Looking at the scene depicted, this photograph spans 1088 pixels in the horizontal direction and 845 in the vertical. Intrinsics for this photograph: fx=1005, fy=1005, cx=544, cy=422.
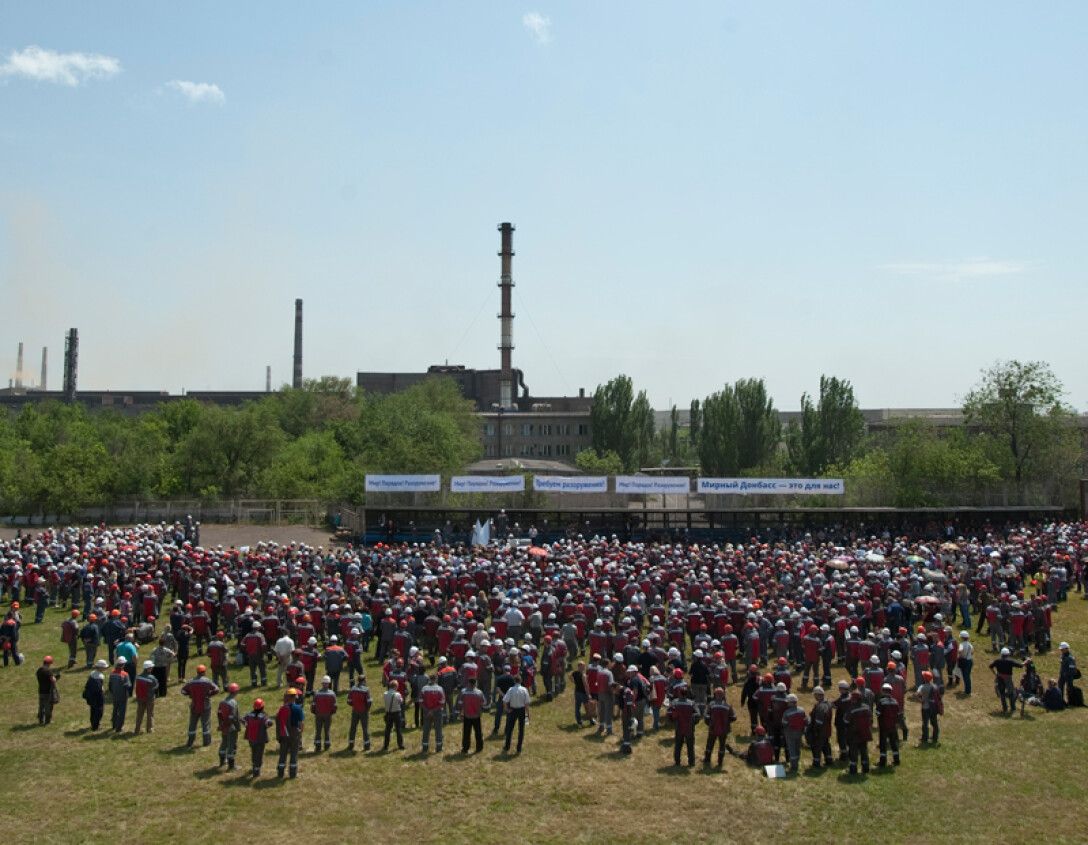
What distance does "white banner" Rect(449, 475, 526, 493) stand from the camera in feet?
163

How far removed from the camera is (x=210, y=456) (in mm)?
65875

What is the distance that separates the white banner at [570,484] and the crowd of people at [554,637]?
1289 centimetres

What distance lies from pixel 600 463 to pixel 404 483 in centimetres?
4286

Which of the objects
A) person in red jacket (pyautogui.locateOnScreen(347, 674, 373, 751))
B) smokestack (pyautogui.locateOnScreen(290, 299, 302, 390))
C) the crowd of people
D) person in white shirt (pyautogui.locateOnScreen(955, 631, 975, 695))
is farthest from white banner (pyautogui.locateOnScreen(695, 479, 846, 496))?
smokestack (pyautogui.locateOnScreen(290, 299, 302, 390))

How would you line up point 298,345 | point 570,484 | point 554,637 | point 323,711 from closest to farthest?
point 323,711 < point 554,637 < point 570,484 < point 298,345

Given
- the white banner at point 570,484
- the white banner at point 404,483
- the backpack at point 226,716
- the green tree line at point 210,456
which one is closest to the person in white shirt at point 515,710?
the backpack at point 226,716

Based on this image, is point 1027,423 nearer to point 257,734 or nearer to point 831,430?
point 831,430

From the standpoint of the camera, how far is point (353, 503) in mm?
56969

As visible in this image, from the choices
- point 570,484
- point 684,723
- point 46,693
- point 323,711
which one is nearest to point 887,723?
point 684,723

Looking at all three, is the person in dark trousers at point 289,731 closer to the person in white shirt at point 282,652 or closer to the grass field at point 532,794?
the grass field at point 532,794

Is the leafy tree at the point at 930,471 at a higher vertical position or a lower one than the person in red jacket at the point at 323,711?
higher

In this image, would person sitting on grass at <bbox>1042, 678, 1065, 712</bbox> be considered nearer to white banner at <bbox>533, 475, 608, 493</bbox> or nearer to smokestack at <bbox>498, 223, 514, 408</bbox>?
white banner at <bbox>533, 475, 608, 493</bbox>

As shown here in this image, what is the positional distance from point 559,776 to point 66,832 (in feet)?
23.9

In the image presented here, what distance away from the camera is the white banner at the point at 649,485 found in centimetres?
4928
